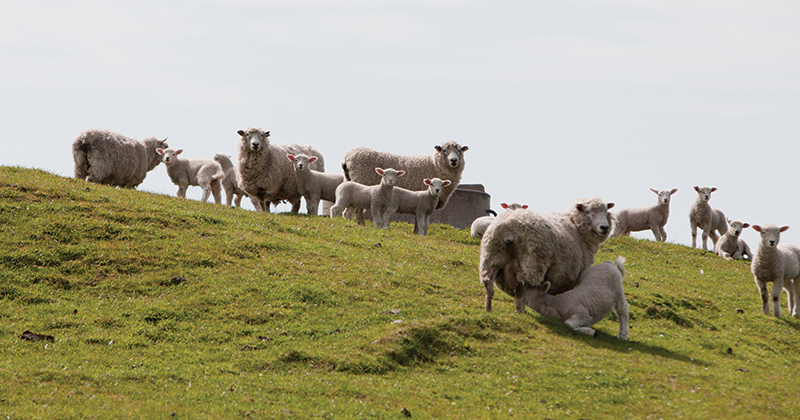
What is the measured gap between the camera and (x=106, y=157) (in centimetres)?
2464

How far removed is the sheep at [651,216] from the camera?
96.6 ft

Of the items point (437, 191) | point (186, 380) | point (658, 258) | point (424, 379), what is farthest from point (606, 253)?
point (186, 380)

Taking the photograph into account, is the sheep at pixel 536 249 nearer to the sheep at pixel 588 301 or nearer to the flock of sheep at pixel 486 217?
the flock of sheep at pixel 486 217

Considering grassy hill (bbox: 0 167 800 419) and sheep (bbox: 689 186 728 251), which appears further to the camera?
sheep (bbox: 689 186 728 251)

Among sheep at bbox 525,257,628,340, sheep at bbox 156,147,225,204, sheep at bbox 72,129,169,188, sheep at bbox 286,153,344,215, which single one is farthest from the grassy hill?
sheep at bbox 156,147,225,204

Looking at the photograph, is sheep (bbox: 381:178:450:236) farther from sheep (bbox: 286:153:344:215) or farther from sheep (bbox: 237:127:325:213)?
sheep (bbox: 237:127:325:213)

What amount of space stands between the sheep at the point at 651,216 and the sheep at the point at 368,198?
1096 cm

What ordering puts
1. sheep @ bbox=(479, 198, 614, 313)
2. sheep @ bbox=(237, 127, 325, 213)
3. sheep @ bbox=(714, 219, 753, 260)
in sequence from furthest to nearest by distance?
sheep @ bbox=(714, 219, 753, 260) < sheep @ bbox=(237, 127, 325, 213) < sheep @ bbox=(479, 198, 614, 313)

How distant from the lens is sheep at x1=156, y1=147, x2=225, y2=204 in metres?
29.3

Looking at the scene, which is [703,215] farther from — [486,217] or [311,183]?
[311,183]

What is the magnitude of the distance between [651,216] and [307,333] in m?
20.7

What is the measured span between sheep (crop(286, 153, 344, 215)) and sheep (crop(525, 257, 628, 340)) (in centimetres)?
1243

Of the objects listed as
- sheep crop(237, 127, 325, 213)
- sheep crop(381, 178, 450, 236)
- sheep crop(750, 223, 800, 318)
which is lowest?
sheep crop(750, 223, 800, 318)

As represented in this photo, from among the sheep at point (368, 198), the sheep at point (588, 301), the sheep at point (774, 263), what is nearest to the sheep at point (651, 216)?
the sheep at point (368, 198)
